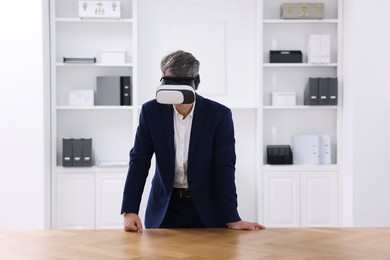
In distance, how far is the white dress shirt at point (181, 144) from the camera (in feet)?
10.9

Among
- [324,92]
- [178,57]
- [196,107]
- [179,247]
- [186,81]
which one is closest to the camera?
[179,247]

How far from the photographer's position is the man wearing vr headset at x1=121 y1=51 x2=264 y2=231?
3250 mm

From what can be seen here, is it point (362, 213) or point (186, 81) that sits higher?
point (186, 81)

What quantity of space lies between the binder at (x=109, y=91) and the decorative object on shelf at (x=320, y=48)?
77.0 inches

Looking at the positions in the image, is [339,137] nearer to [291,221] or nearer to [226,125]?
[291,221]

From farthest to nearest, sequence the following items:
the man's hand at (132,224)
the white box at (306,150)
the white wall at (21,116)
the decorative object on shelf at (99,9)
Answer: the white box at (306,150) → the decorative object on shelf at (99,9) → the white wall at (21,116) → the man's hand at (132,224)

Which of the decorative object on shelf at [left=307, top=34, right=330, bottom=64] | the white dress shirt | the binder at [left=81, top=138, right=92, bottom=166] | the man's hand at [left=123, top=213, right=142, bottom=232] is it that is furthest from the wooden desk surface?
the decorative object on shelf at [left=307, top=34, right=330, bottom=64]

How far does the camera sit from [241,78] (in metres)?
6.68

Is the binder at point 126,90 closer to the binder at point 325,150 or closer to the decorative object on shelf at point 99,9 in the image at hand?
the decorative object on shelf at point 99,9

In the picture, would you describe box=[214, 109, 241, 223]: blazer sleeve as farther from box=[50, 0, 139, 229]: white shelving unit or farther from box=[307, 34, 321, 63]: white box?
box=[307, 34, 321, 63]: white box

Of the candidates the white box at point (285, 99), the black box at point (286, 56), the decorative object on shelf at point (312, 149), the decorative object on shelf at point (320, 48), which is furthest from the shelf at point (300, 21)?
the decorative object on shelf at point (312, 149)

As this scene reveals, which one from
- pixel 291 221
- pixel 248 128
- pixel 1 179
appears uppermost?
pixel 248 128

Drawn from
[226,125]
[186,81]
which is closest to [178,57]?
[186,81]

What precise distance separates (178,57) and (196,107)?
0.38 metres
